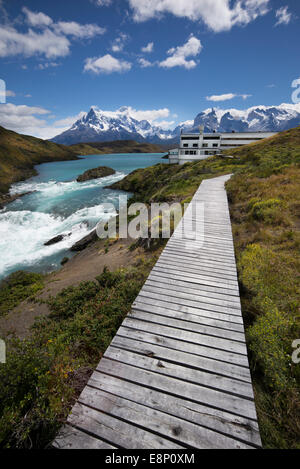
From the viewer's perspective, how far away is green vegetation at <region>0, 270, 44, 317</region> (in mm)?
11174

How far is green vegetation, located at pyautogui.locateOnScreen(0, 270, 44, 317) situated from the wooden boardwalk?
30.7 feet

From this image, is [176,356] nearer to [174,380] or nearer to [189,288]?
[174,380]

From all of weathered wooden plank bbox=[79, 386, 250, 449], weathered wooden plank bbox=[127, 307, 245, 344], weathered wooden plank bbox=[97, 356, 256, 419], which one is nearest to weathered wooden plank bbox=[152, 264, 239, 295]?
weathered wooden plank bbox=[127, 307, 245, 344]

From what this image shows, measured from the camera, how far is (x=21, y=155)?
112 metres

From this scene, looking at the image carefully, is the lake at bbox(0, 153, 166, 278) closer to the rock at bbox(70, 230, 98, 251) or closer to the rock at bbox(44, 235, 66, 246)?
the rock at bbox(44, 235, 66, 246)

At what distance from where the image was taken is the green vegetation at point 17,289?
11174 mm

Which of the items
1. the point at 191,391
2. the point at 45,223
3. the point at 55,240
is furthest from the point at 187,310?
the point at 45,223

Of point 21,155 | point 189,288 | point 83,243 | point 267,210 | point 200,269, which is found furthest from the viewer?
point 21,155

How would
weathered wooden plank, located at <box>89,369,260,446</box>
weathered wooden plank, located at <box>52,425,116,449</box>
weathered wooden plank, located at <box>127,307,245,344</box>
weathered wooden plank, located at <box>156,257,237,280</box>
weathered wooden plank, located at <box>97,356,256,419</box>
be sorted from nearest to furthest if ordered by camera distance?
weathered wooden plank, located at <box>52,425,116,449</box>, weathered wooden plank, located at <box>89,369,260,446</box>, weathered wooden plank, located at <box>97,356,256,419</box>, weathered wooden plank, located at <box>127,307,245,344</box>, weathered wooden plank, located at <box>156,257,237,280</box>

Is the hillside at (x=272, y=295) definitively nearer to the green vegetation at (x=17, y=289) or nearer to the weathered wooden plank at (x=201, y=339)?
the weathered wooden plank at (x=201, y=339)

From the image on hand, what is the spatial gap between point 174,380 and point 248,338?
2226 mm

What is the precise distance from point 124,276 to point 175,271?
3.10 m

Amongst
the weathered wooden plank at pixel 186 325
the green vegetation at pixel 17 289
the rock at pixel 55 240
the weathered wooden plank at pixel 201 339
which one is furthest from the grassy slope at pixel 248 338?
the rock at pixel 55 240

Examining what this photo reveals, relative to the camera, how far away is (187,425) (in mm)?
2729
